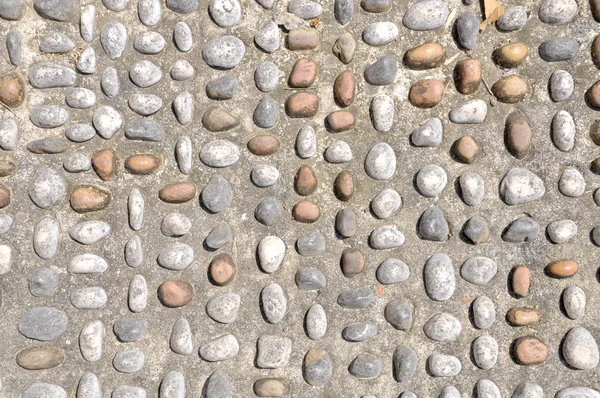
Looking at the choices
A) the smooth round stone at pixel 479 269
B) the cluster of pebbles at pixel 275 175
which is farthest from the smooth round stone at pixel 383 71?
the smooth round stone at pixel 479 269

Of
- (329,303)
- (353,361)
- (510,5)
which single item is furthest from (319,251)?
(510,5)

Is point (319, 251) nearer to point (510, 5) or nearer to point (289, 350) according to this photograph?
point (289, 350)

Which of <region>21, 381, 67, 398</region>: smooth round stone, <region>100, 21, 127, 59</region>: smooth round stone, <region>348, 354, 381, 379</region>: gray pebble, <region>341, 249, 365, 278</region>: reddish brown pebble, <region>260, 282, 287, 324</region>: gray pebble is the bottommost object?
<region>21, 381, 67, 398</region>: smooth round stone

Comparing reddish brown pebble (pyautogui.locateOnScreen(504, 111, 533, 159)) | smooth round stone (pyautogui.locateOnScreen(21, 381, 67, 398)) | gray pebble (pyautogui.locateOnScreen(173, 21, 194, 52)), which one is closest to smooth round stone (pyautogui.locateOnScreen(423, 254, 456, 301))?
reddish brown pebble (pyautogui.locateOnScreen(504, 111, 533, 159))

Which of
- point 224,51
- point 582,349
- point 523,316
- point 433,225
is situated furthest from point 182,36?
point 582,349

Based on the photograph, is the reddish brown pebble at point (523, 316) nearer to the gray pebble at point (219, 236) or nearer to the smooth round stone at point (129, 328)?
the gray pebble at point (219, 236)

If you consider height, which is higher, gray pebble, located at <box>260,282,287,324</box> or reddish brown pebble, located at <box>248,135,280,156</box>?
reddish brown pebble, located at <box>248,135,280,156</box>

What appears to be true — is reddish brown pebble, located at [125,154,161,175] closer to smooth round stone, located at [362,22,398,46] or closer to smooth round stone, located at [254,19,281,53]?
smooth round stone, located at [254,19,281,53]
